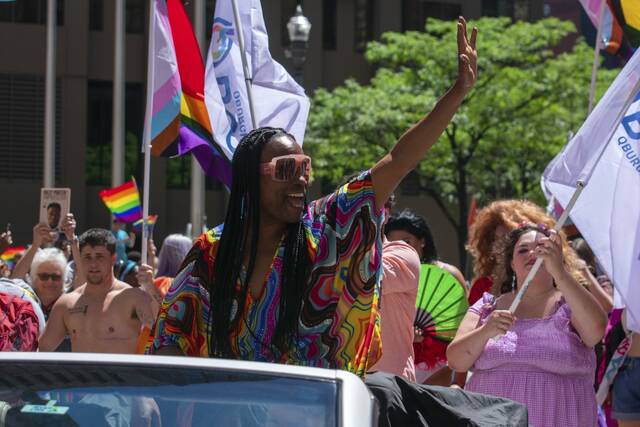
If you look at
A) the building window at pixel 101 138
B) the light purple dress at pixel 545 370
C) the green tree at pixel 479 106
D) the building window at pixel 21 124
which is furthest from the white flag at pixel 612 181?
the building window at pixel 101 138

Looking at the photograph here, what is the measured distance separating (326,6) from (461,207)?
27.5ft

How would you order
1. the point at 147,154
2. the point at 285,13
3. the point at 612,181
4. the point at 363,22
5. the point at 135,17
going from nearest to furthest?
1. the point at 612,181
2. the point at 147,154
3. the point at 135,17
4. the point at 285,13
5. the point at 363,22

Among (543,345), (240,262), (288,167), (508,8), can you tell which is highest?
(508,8)

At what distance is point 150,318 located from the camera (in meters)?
8.42

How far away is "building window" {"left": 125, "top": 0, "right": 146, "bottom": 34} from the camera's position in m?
34.3

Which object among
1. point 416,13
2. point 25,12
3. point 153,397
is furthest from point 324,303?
point 416,13

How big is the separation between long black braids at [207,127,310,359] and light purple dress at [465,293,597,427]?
2.27m

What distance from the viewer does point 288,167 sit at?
414cm

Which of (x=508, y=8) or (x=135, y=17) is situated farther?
(x=508, y=8)

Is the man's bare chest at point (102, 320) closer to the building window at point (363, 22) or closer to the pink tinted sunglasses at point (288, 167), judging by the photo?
the pink tinted sunglasses at point (288, 167)

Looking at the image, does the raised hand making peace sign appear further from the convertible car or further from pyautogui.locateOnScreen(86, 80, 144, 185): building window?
pyautogui.locateOnScreen(86, 80, 144, 185): building window

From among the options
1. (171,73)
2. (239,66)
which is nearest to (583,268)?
(239,66)

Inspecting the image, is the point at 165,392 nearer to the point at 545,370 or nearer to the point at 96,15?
the point at 545,370

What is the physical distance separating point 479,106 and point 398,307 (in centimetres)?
2418
